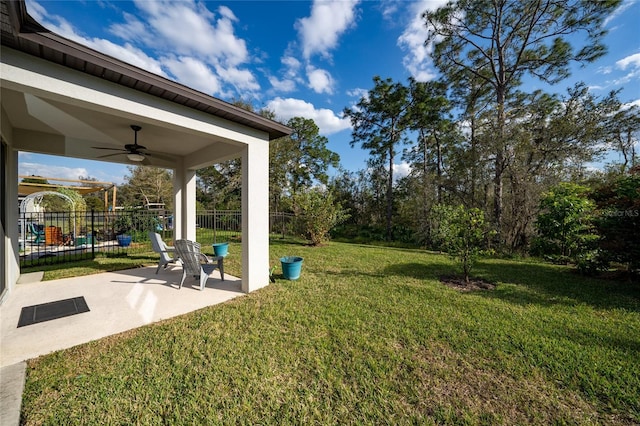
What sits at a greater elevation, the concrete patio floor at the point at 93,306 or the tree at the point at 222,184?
the tree at the point at 222,184

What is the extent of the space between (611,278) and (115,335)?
9.50 m

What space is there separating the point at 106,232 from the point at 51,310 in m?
8.97

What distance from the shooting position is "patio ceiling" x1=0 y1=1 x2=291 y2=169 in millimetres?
2223

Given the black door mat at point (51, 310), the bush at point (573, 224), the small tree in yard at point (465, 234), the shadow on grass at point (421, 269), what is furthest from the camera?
the shadow on grass at point (421, 269)

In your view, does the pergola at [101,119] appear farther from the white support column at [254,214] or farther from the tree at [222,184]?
the tree at [222,184]

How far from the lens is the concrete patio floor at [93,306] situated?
238 cm

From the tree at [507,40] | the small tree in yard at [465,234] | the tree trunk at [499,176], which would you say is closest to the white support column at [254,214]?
the small tree in yard at [465,234]

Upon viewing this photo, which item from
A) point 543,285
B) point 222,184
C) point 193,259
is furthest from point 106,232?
point 543,285

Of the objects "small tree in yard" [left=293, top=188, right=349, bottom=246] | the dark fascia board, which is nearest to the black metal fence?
"small tree in yard" [left=293, top=188, right=349, bottom=246]

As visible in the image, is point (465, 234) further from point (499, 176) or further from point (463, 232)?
point (499, 176)

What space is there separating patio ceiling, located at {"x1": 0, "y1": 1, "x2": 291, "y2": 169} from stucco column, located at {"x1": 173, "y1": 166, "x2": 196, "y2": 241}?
307 millimetres

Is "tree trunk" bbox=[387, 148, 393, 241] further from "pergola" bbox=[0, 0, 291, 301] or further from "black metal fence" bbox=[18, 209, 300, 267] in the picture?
"pergola" bbox=[0, 0, 291, 301]

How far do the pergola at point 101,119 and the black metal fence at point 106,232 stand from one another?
3449mm

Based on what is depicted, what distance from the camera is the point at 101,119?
3.89m
